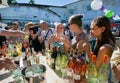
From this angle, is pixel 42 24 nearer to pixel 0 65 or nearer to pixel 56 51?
pixel 56 51

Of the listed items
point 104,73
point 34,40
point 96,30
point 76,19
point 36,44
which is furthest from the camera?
point 34,40

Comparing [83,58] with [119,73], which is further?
[83,58]

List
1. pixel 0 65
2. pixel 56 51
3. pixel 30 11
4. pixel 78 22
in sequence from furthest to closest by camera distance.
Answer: pixel 30 11
pixel 78 22
pixel 56 51
pixel 0 65

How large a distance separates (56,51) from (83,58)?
59 cm

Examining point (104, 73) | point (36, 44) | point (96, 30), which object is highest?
point (96, 30)

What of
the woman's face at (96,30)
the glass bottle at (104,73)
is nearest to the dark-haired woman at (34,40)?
the woman's face at (96,30)

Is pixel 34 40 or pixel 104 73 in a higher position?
pixel 104 73

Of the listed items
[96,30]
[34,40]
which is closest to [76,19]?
[96,30]

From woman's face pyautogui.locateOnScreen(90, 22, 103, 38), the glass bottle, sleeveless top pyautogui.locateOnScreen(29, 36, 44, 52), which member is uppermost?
woman's face pyautogui.locateOnScreen(90, 22, 103, 38)

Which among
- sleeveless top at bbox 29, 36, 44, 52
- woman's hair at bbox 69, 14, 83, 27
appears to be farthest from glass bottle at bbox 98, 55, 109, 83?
sleeveless top at bbox 29, 36, 44, 52

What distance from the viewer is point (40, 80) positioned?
4.28 ft

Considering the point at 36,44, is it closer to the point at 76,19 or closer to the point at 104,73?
the point at 76,19

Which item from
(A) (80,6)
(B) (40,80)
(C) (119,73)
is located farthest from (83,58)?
(A) (80,6)

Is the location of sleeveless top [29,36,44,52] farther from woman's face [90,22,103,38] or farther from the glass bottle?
the glass bottle
